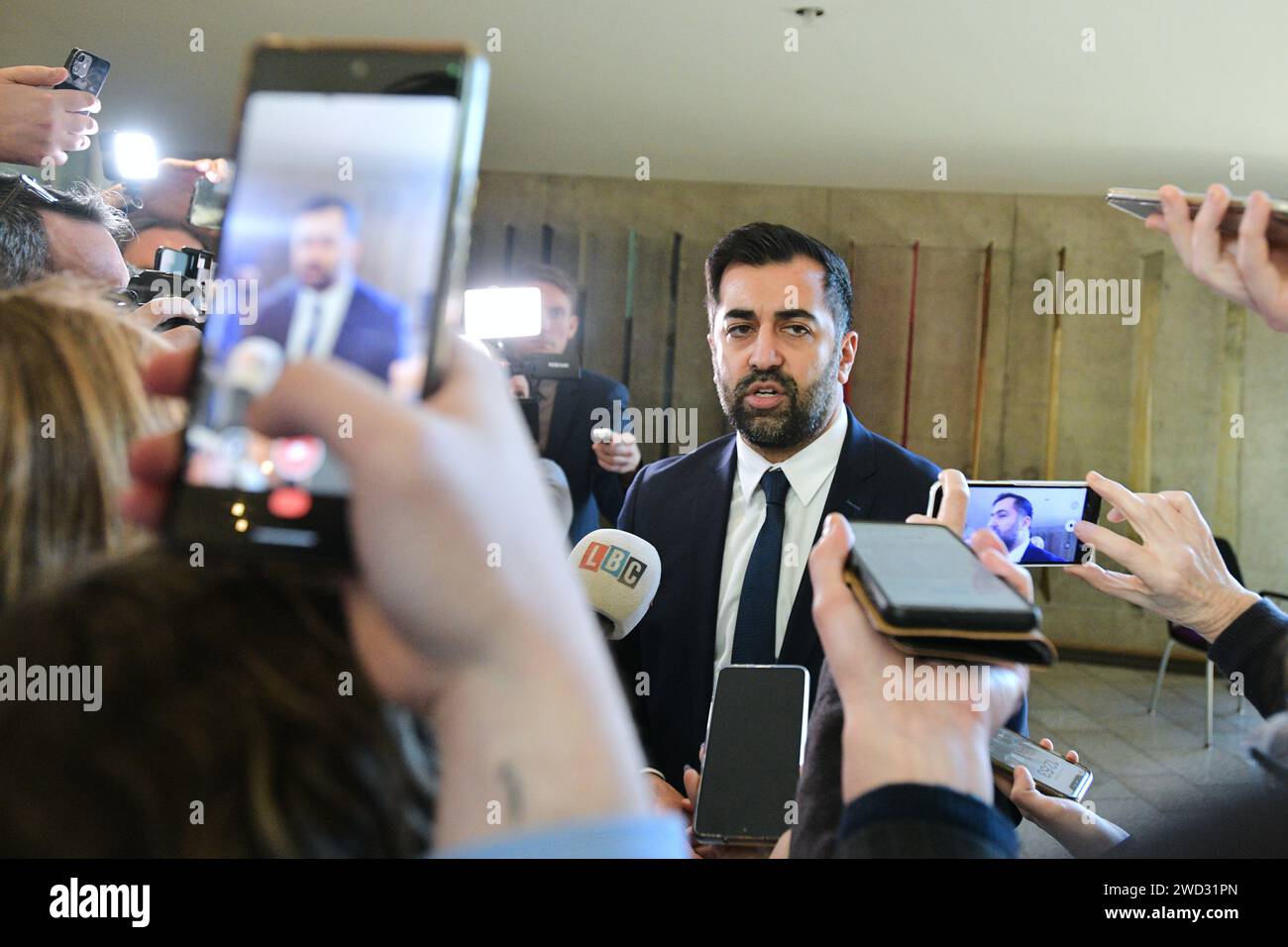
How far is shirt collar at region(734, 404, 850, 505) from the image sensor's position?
173cm

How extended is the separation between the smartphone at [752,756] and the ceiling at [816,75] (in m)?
3.16

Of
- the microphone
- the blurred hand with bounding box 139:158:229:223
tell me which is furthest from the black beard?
the blurred hand with bounding box 139:158:229:223

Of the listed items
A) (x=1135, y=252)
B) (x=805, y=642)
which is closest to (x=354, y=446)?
(x=805, y=642)

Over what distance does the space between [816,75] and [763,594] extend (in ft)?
10.9

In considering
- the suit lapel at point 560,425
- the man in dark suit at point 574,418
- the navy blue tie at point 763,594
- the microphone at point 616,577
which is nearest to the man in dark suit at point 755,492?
the navy blue tie at point 763,594

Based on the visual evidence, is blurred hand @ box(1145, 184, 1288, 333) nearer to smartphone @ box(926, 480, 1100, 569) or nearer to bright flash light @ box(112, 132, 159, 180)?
smartphone @ box(926, 480, 1100, 569)

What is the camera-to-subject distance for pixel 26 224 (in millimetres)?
1465

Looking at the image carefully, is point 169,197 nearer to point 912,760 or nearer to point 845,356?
point 845,356

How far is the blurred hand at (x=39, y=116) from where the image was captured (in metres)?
1.39

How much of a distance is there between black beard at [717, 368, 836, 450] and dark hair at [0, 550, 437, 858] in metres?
1.41

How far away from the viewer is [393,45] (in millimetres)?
489

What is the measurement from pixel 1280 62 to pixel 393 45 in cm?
464

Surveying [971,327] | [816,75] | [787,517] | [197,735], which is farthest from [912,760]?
[971,327]
